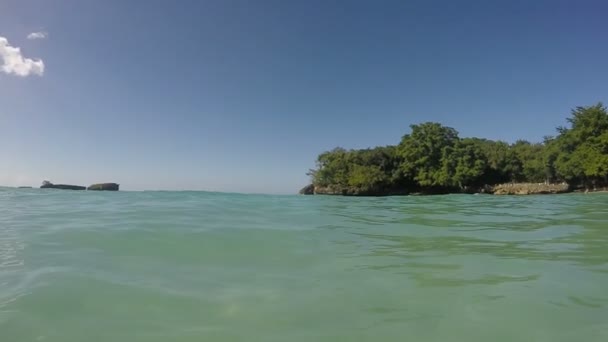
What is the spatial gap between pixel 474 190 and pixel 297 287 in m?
54.1

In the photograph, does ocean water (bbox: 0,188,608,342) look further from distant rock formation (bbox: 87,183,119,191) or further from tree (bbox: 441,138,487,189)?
distant rock formation (bbox: 87,183,119,191)

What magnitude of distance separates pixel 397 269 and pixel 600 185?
48909mm

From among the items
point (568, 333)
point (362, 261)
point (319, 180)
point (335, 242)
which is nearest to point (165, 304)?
point (362, 261)

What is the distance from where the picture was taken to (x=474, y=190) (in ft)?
169

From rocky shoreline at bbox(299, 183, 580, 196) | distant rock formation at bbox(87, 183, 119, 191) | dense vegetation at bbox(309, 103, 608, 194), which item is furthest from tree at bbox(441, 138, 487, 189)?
distant rock formation at bbox(87, 183, 119, 191)

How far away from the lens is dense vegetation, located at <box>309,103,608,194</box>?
43719mm

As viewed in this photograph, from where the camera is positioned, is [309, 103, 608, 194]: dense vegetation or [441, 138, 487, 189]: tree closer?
[309, 103, 608, 194]: dense vegetation

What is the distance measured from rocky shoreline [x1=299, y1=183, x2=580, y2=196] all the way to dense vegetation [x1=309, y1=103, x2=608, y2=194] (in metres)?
0.18

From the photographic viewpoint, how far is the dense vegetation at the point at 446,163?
43719 millimetres

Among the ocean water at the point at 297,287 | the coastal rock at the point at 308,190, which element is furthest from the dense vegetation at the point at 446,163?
the ocean water at the point at 297,287

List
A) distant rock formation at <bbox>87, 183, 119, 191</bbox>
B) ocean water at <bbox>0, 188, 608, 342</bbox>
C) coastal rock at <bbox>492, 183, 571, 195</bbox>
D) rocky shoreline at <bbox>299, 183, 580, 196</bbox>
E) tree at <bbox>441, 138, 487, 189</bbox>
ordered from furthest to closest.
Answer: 1. distant rock formation at <bbox>87, 183, 119, 191</bbox>
2. tree at <bbox>441, 138, 487, 189</bbox>
3. rocky shoreline at <bbox>299, 183, 580, 196</bbox>
4. coastal rock at <bbox>492, 183, 571, 195</bbox>
5. ocean water at <bbox>0, 188, 608, 342</bbox>

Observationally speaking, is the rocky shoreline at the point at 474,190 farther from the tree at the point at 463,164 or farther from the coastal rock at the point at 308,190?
the tree at the point at 463,164

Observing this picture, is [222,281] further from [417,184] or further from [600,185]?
[417,184]

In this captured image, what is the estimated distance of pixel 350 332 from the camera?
217 cm
